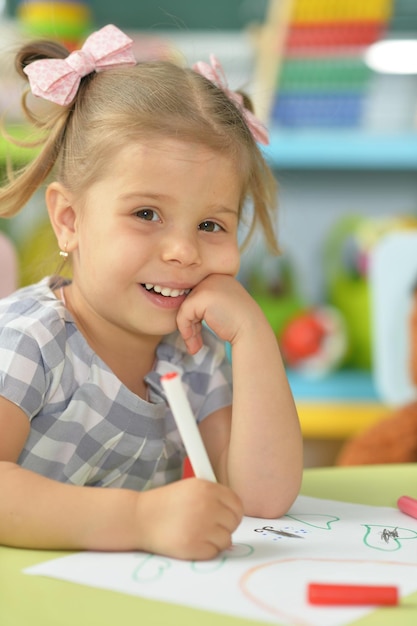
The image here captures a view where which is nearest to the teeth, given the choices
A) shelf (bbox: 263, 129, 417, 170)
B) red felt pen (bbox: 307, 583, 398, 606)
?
red felt pen (bbox: 307, 583, 398, 606)

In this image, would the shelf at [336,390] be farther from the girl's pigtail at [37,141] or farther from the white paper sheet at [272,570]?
the white paper sheet at [272,570]

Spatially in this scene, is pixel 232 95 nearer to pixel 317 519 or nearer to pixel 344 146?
pixel 317 519

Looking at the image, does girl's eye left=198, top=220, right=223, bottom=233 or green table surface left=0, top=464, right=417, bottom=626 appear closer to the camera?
green table surface left=0, top=464, right=417, bottom=626

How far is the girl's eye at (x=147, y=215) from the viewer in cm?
71

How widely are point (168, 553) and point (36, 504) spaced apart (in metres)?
0.09

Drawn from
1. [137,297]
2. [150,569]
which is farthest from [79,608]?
[137,297]

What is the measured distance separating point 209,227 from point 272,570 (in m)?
0.32

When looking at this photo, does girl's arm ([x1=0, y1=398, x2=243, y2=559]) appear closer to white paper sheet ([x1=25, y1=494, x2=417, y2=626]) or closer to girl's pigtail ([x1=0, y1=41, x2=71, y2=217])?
white paper sheet ([x1=25, y1=494, x2=417, y2=626])

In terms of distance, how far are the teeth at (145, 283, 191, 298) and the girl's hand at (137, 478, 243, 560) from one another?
22cm

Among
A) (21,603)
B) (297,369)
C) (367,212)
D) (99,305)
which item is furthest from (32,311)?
(367,212)

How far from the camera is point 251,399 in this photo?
73 centimetres

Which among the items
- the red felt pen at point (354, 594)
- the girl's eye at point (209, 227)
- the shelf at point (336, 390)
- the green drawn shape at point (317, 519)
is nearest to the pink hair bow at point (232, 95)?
the girl's eye at point (209, 227)

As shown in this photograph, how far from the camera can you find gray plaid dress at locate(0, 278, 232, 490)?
68 cm

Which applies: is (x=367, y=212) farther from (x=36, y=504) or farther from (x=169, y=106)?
(x=36, y=504)
